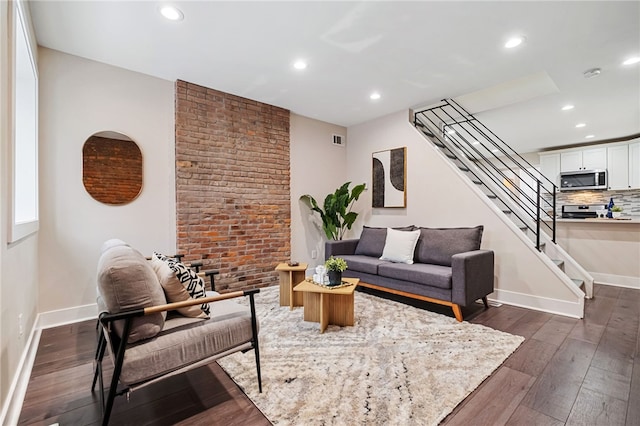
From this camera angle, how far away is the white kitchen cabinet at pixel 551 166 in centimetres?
679

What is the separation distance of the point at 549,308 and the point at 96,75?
5.60 m

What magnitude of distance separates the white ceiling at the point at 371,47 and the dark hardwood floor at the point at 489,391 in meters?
2.71

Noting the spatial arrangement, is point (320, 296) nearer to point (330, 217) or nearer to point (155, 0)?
point (330, 217)

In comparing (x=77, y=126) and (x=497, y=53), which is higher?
(x=497, y=53)

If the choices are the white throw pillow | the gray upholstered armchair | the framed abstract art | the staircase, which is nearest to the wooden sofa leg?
the white throw pillow

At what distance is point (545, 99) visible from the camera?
412 centimetres

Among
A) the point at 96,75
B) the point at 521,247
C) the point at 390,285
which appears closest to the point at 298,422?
the point at 390,285

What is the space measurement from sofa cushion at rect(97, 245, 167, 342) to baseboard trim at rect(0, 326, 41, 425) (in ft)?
2.50

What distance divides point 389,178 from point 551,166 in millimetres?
4763

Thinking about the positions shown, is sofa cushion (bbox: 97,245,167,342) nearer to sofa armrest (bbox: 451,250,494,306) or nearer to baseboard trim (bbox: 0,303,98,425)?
baseboard trim (bbox: 0,303,98,425)

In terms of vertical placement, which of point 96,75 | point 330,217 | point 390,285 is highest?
point 96,75

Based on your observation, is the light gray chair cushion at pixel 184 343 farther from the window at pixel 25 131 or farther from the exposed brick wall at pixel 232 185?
the exposed brick wall at pixel 232 185

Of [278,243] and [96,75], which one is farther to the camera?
[278,243]

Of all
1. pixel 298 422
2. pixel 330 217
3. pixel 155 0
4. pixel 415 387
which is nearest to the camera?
pixel 298 422
